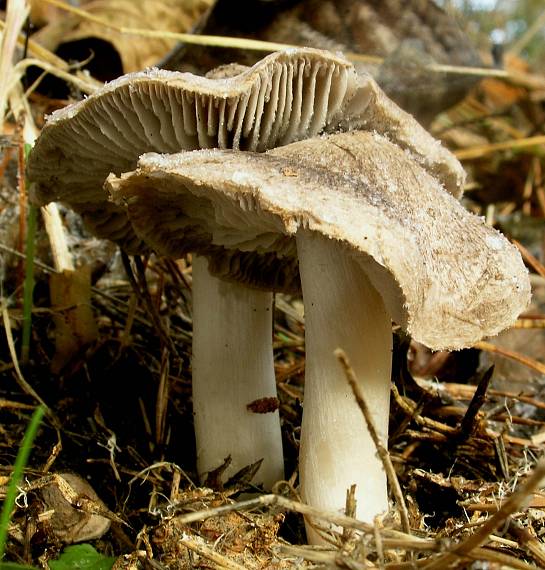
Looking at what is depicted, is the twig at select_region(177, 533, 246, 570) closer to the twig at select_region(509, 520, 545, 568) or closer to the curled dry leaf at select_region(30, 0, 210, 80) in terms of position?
the twig at select_region(509, 520, 545, 568)

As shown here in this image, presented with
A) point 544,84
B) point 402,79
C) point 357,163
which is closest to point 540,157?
point 544,84

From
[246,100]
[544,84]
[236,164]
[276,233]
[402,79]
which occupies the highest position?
[544,84]

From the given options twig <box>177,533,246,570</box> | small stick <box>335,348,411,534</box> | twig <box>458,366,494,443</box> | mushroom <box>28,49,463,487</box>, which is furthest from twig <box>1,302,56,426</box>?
twig <box>458,366,494,443</box>

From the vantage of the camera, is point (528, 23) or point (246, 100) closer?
point (246, 100)

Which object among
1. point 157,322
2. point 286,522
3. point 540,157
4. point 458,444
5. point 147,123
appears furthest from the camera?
point 540,157

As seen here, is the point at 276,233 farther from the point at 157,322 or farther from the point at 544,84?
the point at 544,84

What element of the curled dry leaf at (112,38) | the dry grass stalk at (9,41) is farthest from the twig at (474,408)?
the curled dry leaf at (112,38)

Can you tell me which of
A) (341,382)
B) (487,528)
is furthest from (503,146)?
(487,528)
